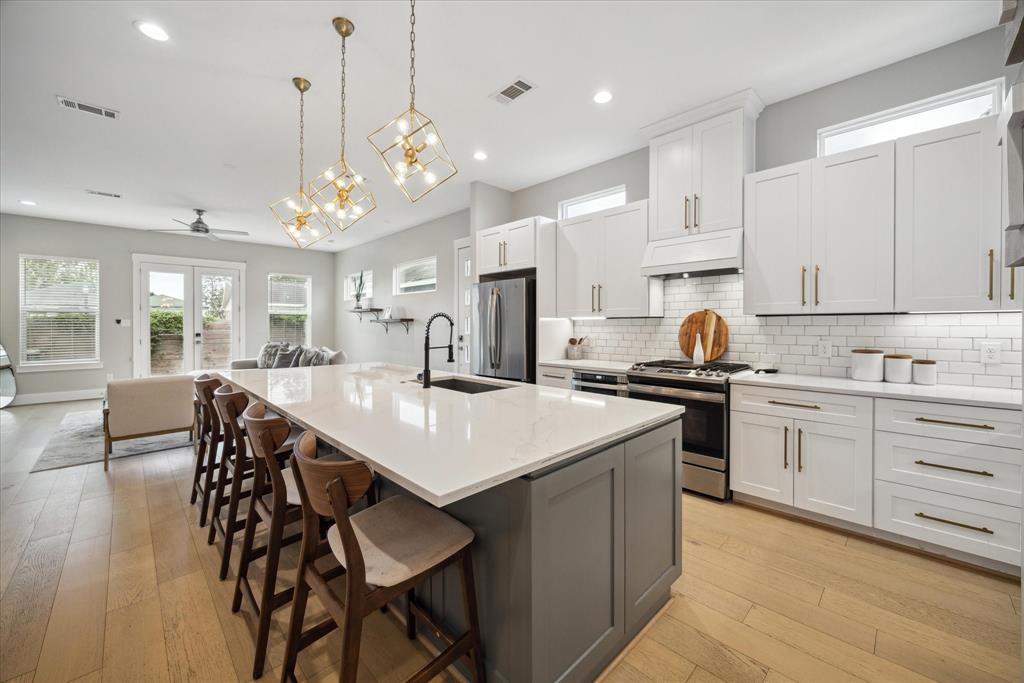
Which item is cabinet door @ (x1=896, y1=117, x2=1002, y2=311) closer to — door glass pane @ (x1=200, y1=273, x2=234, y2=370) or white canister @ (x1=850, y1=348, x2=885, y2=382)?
white canister @ (x1=850, y1=348, x2=885, y2=382)

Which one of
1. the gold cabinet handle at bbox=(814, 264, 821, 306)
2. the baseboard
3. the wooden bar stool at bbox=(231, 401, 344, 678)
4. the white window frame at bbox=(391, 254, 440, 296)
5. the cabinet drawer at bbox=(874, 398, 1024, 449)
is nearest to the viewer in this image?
the wooden bar stool at bbox=(231, 401, 344, 678)

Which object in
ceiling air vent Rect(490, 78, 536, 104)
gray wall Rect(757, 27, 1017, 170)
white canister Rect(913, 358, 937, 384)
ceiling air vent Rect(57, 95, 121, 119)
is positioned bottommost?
white canister Rect(913, 358, 937, 384)

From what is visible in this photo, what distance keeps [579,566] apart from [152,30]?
142 inches

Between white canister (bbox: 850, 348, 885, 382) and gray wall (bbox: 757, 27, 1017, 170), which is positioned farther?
white canister (bbox: 850, 348, 885, 382)

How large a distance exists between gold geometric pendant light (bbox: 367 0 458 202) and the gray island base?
1.52 metres

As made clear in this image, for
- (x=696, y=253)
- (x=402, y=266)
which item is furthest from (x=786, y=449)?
(x=402, y=266)

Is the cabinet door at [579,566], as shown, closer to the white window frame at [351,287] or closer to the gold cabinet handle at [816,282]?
the gold cabinet handle at [816,282]

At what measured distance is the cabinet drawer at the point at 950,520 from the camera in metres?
2.02

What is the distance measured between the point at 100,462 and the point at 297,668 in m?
3.76

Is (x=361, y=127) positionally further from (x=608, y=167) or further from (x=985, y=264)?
(x=985, y=264)

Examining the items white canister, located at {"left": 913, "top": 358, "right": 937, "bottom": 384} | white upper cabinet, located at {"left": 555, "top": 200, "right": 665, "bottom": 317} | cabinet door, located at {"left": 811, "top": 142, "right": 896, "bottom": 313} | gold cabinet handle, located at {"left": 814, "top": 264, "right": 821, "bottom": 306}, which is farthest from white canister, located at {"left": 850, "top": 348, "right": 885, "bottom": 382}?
white upper cabinet, located at {"left": 555, "top": 200, "right": 665, "bottom": 317}

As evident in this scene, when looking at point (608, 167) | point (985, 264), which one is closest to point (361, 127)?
point (608, 167)

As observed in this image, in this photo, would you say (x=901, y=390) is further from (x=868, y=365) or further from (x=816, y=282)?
Answer: (x=816, y=282)

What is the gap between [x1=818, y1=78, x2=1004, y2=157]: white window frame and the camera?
7.99ft
